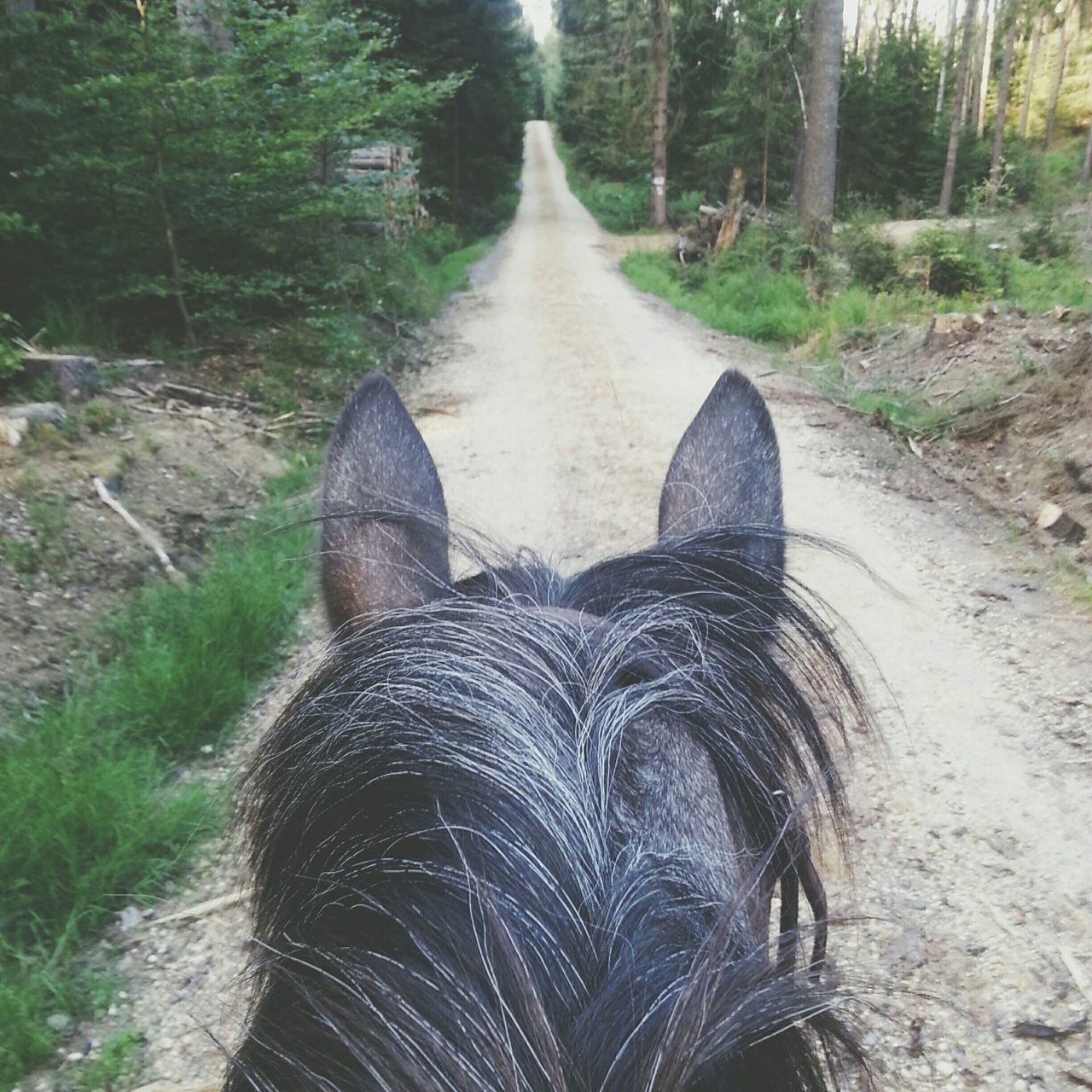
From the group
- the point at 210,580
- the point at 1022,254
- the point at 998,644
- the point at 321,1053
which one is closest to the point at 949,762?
the point at 998,644

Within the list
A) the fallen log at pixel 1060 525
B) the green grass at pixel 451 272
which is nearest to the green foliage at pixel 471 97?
the green grass at pixel 451 272

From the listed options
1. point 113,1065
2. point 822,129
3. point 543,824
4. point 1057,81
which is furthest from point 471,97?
point 1057,81

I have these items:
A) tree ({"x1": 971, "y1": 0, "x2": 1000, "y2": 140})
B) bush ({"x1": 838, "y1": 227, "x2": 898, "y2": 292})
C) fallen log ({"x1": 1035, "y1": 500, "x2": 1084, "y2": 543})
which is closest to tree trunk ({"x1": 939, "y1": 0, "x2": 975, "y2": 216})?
tree ({"x1": 971, "y1": 0, "x2": 1000, "y2": 140})

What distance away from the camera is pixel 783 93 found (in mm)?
21812

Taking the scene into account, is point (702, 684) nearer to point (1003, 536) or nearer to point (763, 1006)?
point (763, 1006)

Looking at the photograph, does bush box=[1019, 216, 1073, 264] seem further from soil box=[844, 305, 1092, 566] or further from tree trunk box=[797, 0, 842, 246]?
soil box=[844, 305, 1092, 566]

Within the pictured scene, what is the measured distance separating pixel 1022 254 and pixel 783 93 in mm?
12249

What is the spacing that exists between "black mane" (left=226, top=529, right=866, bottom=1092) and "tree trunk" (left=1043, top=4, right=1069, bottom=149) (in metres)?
42.5

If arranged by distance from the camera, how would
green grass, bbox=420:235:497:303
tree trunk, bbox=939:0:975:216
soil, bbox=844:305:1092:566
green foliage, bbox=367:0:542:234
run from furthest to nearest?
tree trunk, bbox=939:0:975:216
green foliage, bbox=367:0:542:234
green grass, bbox=420:235:497:303
soil, bbox=844:305:1092:566

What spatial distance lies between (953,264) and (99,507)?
9.75 m

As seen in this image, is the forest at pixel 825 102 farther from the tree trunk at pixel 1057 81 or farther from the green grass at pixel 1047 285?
the green grass at pixel 1047 285

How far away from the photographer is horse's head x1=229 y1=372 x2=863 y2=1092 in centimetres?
85

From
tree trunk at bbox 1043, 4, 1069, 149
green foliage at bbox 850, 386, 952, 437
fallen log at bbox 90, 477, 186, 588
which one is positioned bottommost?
green foliage at bbox 850, 386, 952, 437

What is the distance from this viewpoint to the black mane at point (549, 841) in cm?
85
